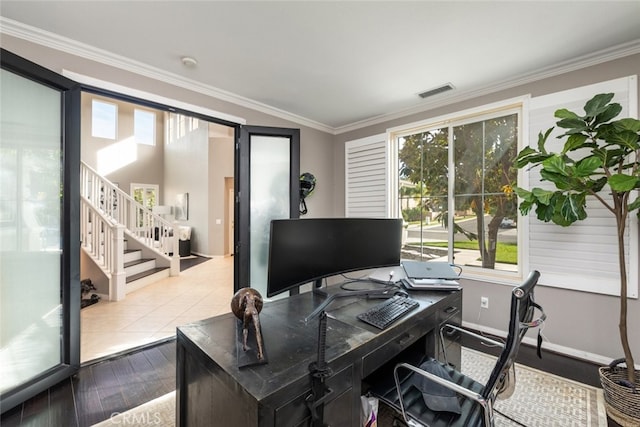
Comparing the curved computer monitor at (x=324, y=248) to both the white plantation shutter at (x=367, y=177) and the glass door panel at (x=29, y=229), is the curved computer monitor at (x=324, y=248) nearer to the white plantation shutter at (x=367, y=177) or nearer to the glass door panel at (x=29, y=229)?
the white plantation shutter at (x=367, y=177)

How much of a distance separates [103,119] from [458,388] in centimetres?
1069

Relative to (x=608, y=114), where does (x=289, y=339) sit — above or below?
below

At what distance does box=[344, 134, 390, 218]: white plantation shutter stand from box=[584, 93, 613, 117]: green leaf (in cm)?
202

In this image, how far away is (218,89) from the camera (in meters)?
2.88

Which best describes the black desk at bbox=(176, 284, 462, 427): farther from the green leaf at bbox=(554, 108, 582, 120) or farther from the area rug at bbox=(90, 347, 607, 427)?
the green leaf at bbox=(554, 108, 582, 120)

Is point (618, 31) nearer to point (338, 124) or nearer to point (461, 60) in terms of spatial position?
point (461, 60)

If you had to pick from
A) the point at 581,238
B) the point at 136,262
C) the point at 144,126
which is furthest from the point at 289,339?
the point at 144,126

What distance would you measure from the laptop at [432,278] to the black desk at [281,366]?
358 mm

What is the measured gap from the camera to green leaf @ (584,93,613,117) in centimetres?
182

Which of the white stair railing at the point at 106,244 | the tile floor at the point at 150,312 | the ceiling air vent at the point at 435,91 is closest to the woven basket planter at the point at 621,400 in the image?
the ceiling air vent at the point at 435,91

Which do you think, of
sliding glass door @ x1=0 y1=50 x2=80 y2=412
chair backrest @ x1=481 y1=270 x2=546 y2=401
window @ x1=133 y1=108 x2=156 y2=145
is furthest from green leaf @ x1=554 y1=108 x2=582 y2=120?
window @ x1=133 y1=108 x2=156 y2=145

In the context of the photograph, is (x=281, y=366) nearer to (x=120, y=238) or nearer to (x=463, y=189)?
(x=463, y=189)

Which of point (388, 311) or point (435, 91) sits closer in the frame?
point (388, 311)

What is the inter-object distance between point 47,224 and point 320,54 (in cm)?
254
